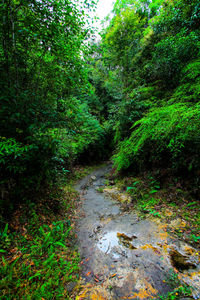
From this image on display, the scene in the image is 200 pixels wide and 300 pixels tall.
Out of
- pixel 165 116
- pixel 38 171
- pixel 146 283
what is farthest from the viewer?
pixel 165 116

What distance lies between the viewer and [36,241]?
2.35 m

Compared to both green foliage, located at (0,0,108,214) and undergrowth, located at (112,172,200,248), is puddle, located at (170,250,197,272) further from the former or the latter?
green foliage, located at (0,0,108,214)

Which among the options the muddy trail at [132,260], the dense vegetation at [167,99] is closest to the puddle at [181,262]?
the muddy trail at [132,260]

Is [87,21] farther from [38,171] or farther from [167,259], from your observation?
[167,259]

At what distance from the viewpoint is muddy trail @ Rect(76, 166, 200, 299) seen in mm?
1683

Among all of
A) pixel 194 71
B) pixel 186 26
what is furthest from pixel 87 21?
pixel 186 26

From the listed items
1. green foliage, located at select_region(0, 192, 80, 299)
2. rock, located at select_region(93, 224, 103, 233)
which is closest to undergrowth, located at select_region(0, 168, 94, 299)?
green foliage, located at select_region(0, 192, 80, 299)

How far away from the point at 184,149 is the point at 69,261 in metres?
4.06

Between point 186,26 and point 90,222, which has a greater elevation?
point 186,26

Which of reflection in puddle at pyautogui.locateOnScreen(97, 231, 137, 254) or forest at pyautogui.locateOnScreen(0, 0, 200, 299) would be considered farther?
reflection in puddle at pyautogui.locateOnScreen(97, 231, 137, 254)

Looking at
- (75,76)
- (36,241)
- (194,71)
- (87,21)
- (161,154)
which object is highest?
(87,21)

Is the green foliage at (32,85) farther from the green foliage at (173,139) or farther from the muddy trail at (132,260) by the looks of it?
the green foliage at (173,139)

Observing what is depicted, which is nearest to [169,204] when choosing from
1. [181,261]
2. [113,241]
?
[181,261]

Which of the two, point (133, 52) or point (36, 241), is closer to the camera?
point (36, 241)
